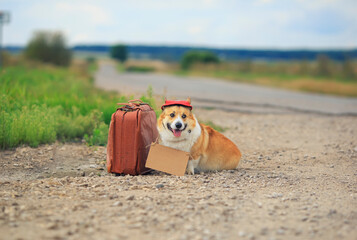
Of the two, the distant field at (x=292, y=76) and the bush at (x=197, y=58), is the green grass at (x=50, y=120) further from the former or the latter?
the bush at (x=197, y=58)

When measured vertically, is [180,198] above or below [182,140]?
below

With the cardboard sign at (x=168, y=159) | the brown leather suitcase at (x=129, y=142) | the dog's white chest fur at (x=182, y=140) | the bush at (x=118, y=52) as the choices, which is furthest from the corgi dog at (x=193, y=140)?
the bush at (x=118, y=52)

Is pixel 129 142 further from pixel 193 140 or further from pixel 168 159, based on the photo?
pixel 193 140

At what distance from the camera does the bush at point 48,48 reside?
3369 centimetres

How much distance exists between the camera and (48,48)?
1334 inches

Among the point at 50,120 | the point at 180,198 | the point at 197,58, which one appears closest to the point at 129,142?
the point at 180,198

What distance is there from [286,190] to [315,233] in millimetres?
1371

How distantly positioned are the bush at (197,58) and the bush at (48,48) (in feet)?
49.3

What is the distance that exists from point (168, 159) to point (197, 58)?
43.4 metres

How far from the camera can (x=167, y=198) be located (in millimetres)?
4258

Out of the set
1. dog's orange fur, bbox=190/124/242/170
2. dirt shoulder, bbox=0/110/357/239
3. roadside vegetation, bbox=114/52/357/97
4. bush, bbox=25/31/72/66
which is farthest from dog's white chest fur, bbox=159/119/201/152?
bush, bbox=25/31/72/66

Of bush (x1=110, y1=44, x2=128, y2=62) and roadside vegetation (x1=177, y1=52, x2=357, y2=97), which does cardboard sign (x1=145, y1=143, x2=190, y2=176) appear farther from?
bush (x1=110, y1=44, x2=128, y2=62)

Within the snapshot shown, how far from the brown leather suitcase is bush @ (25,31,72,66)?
98.9 ft

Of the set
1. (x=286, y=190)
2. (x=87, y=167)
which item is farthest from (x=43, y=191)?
(x=286, y=190)
